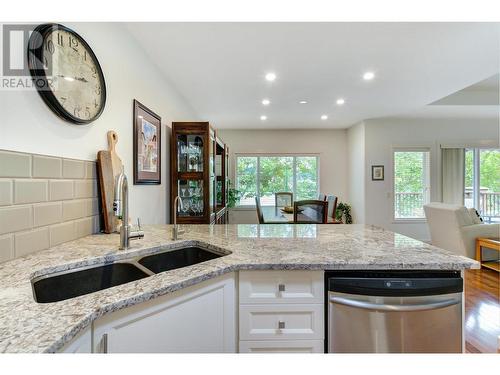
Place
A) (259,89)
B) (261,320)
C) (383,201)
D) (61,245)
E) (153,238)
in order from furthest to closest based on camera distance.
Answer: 1. (383,201)
2. (259,89)
3. (153,238)
4. (61,245)
5. (261,320)

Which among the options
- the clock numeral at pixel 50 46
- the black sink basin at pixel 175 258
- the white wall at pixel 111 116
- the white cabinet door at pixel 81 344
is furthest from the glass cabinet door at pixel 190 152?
the white cabinet door at pixel 81 344

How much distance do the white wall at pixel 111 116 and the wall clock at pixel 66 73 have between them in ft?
0.19

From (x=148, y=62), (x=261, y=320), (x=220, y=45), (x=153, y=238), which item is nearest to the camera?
(x=261, y=320)

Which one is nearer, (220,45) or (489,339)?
(489,339)

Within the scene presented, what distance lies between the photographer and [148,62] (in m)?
2.37

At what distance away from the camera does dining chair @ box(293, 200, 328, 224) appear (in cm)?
304

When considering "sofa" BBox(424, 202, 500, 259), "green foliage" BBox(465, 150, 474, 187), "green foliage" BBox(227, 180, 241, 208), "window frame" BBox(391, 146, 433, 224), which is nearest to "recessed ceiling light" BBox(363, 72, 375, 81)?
"sofa" BBox(424, 202, 500, 259)

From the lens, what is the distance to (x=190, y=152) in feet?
9.54

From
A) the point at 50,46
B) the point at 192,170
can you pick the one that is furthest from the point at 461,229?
the point at 50,46

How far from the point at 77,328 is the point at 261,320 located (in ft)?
2.47

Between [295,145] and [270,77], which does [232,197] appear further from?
[270,77]

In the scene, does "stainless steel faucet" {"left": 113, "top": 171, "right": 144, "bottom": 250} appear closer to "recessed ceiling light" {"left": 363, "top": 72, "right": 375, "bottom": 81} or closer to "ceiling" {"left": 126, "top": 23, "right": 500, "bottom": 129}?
"ceiling" {"left": 126, "top": 23, "right": 500, "bottom": 129}
